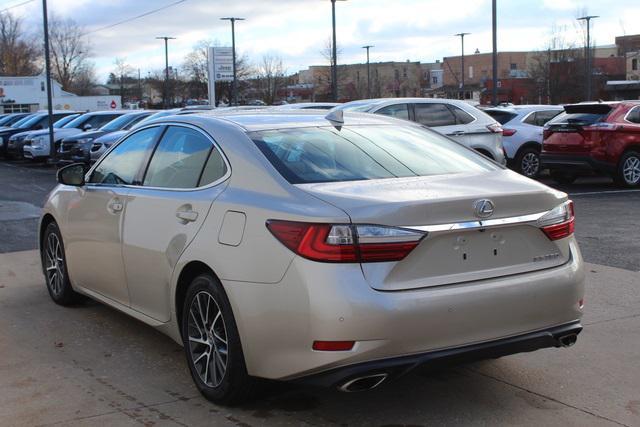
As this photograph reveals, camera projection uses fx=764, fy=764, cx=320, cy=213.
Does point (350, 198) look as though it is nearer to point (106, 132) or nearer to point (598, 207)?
point (598, 207)

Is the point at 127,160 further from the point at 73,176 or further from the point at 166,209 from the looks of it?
the point at 166,209

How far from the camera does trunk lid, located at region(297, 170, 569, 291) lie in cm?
361

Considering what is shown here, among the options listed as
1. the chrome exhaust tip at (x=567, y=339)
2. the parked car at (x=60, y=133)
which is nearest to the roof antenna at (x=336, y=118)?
the chrome exhaust tip at (x=567, y=339)

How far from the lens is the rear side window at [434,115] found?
1349 centimetres

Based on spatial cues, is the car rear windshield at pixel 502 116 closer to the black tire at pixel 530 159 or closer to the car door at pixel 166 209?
the black tire at pixel 530 159

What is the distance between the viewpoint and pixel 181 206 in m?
4.50

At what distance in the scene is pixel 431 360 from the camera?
3.61 m

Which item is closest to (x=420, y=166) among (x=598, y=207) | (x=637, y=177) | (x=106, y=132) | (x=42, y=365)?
(x=42, y=365)

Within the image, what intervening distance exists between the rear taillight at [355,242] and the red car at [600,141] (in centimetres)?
1151

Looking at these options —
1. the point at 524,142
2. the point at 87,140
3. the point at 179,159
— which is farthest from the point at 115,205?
the point at 87,140

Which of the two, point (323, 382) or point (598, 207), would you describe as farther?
point (598, 207)

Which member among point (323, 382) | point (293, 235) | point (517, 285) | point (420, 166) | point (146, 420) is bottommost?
point (146, 420)

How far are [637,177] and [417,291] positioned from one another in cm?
1225

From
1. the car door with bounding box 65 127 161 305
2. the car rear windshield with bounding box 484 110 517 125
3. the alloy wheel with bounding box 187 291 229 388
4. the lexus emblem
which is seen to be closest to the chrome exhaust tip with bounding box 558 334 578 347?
the lexus emblem
